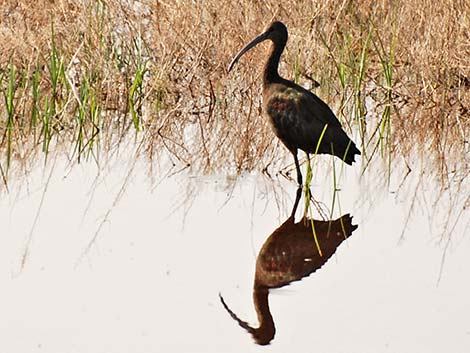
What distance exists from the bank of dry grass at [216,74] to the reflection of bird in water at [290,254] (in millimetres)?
1775

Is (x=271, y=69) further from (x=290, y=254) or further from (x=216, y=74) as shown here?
(x=290, y=254)

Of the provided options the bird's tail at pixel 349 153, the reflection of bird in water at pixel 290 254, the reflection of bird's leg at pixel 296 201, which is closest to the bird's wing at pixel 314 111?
the bird's tail at pixel 349 153

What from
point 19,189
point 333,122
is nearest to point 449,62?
point 333,122

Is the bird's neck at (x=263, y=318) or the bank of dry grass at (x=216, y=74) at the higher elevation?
the bank of dry grass at (x=216, y=74)

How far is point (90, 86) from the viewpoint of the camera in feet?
34.8

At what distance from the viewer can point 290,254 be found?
7.24 metres

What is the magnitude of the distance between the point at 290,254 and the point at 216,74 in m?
4.59

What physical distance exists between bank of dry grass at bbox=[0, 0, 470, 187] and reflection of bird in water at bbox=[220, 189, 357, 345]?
1775 mm

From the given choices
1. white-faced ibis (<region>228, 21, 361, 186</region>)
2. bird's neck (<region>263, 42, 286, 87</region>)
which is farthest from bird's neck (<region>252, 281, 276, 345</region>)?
bird's neck (<region>263, 42, 286, 87</region>)

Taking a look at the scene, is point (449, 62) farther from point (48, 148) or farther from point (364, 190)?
point (48, 148)

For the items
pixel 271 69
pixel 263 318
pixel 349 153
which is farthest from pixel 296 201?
pixel 263 318

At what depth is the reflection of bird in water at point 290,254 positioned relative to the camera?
253 inches

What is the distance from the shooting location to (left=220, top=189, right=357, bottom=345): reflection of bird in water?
642 cm

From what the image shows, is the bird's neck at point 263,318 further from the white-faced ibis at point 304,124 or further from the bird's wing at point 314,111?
the bird's wing at point 314,111
